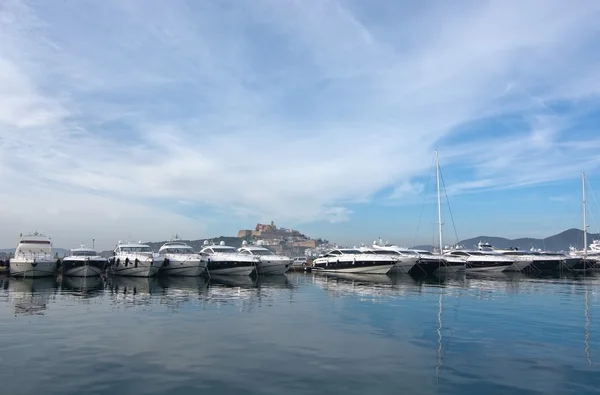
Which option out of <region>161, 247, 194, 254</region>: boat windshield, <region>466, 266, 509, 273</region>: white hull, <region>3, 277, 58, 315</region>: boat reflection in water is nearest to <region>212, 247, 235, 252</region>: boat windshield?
<region>161, 247, 194, 254</region>: boat windshield

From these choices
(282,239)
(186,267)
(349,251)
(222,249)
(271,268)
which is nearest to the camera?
(186,267)

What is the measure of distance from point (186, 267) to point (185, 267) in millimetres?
124

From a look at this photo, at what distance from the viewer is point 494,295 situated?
33.1m

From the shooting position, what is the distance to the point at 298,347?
15.7 metres

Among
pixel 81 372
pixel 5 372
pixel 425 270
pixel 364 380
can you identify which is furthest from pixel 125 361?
pixel 425 270

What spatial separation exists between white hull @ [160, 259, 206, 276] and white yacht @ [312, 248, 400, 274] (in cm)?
2006

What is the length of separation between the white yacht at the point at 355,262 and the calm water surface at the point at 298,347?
93.3 feet

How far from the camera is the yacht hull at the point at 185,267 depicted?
4955cm

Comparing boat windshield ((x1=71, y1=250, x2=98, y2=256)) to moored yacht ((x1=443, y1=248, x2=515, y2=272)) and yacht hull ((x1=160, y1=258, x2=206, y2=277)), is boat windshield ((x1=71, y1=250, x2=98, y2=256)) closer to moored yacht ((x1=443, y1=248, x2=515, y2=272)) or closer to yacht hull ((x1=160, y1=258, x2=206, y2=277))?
yacht hull ((x1=160, y1=258, x2=206, y2=277))

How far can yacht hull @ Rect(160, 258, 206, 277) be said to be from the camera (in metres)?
49.5

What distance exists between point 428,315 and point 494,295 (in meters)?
13.0

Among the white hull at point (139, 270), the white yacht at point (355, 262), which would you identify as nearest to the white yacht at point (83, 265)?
the white hull at point (139, 270)

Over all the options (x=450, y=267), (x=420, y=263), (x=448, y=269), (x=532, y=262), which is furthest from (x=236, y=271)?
(x=532, y=262)

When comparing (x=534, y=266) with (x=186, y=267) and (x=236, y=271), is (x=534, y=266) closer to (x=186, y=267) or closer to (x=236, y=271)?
(x=236, y=271)
